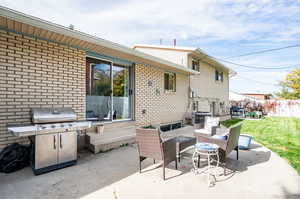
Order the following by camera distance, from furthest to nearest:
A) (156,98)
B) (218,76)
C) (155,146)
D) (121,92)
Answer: (218,76) → (156,98) → (121,92) → (155,146)

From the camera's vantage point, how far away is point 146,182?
9.78ft

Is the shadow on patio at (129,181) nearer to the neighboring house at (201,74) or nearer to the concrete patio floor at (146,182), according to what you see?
the concrete patio floor at (146,182)

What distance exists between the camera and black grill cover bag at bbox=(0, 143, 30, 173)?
3277mm

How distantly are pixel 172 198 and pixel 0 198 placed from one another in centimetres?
254

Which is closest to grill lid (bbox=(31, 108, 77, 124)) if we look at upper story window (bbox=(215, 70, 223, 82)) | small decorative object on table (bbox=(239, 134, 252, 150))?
small decorative object on table (bbox=(239, 134, 252, 150))

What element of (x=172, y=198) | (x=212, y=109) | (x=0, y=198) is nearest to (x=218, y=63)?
(x=212, y=109)

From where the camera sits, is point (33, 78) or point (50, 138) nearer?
point (50, 138)

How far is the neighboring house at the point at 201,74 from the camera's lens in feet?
34.0

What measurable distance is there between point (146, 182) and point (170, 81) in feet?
21.6

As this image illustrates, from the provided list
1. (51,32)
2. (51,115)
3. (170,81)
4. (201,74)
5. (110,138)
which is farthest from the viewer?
(201,74)

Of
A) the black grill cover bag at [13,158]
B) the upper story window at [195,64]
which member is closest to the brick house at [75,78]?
the black grill cover bag at [13,158]

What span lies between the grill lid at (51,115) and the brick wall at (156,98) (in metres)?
3.13

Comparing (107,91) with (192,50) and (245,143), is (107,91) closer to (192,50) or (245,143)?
(245,143)

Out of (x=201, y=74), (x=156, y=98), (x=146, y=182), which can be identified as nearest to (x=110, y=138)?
(x=146, y=182)
